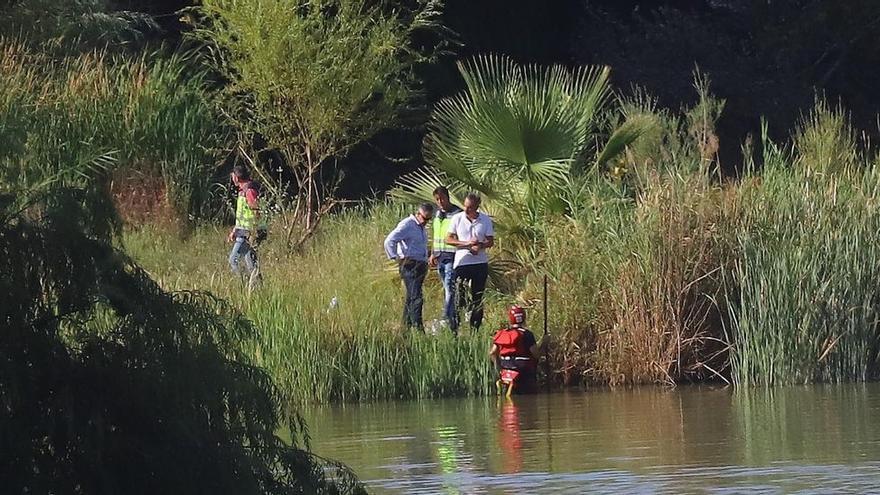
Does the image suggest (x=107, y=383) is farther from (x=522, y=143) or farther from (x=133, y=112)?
(x=133, y=112)

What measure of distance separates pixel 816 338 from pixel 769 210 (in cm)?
137

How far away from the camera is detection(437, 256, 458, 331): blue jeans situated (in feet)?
58.4

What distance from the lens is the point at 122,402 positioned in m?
7.57

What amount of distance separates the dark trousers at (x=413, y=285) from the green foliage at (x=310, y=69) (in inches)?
237

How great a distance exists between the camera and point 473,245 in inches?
708

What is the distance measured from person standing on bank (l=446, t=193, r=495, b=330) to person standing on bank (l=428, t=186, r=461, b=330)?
0.31 ft

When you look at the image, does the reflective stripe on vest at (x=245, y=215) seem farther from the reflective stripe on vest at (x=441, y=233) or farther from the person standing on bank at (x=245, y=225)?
the reflective stripe on vest at (x=441, y=233)

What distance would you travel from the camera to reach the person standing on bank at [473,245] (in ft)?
59.1

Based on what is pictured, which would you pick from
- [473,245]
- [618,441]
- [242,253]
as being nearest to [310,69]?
[242,253]

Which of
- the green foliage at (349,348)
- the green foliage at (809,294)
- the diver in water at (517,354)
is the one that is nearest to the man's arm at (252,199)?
the green foliage at (349,348)

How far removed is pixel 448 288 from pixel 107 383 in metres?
10.7

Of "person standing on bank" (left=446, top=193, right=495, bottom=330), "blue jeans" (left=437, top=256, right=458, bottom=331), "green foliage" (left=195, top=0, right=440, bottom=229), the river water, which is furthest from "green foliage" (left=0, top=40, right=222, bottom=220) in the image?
the river water

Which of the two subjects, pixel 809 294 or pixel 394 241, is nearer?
pixel 809 294

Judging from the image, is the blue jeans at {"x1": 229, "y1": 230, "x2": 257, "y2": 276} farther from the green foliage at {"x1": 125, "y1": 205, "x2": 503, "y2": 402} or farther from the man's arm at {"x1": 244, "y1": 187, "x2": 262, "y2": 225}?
the green foliage at {"x1": 125, "y1": 205, "x2": 503, "y2": 402}
